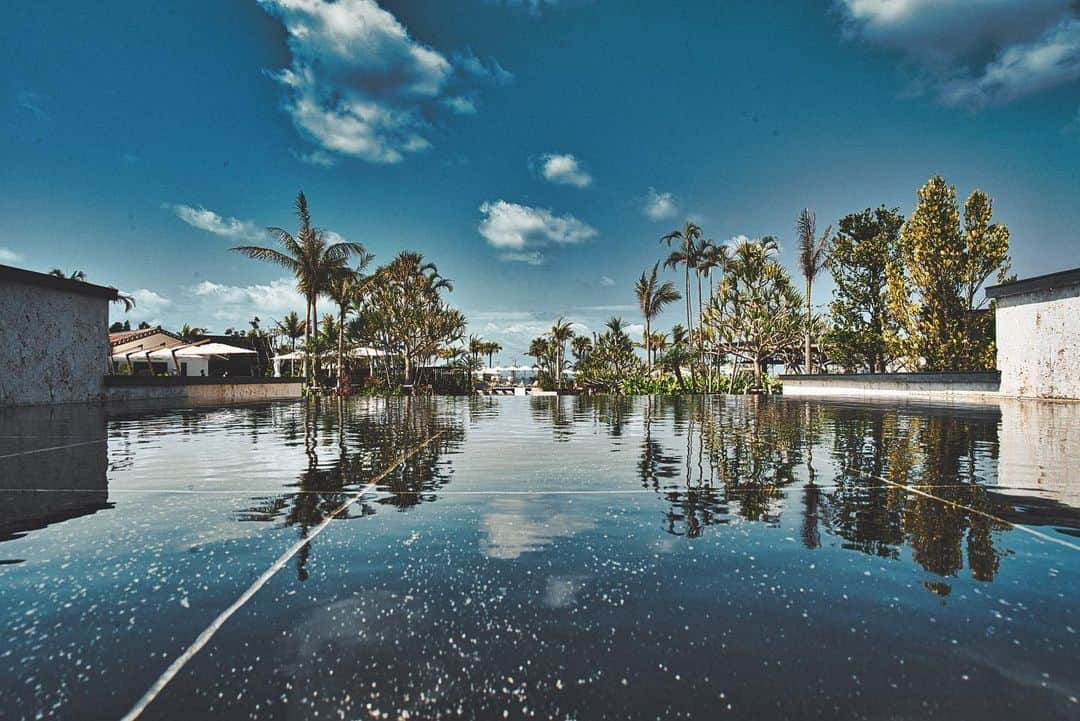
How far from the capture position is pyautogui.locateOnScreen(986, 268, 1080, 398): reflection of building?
49.8ft

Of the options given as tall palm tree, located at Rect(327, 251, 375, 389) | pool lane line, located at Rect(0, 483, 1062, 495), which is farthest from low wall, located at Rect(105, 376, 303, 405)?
pool lane line, located at Rect(0, 483, 1062, 495)

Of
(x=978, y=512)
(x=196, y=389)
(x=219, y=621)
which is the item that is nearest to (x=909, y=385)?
(x=978, y=512)

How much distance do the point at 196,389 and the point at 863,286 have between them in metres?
32.6

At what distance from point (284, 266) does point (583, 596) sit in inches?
1216

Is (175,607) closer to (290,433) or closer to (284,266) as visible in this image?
(290,433)

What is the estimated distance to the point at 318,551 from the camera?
2.74 metres

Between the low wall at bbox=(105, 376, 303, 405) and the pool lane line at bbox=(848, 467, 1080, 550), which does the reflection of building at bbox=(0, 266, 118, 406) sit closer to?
the low wall at bbox=(105, 376, 303, 405)

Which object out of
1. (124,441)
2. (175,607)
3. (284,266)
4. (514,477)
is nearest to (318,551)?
(175,607)

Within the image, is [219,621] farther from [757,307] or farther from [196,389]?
[757,307]

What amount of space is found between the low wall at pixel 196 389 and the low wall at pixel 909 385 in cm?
2508

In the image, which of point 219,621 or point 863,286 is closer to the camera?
point 219,621

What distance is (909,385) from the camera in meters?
21.5

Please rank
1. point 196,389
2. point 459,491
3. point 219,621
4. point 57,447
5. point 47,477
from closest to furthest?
point 219,621, point 459,491, point 47,477, point 57,447, point 196,389

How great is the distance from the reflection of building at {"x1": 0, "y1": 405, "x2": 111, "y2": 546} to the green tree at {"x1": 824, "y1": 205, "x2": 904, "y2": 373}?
32.6m
